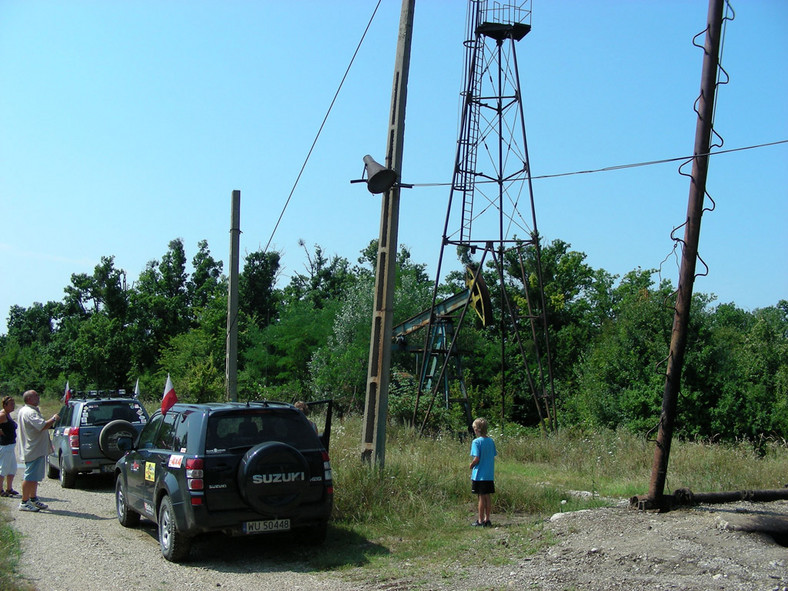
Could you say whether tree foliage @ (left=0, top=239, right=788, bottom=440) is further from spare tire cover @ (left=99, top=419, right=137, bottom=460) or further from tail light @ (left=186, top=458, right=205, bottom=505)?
spare tire cover @ (left=99, top=419, right=137, bottom=460)

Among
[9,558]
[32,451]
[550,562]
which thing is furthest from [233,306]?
[550,562]

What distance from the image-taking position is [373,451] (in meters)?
11.7

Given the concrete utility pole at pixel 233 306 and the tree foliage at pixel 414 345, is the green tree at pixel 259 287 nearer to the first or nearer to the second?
the tree foliage at pixel 414 345

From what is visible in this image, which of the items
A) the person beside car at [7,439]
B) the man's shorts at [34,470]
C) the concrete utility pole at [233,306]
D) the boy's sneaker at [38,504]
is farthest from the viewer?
the concrete utility pole at [233,306]

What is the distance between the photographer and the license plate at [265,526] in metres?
8.29

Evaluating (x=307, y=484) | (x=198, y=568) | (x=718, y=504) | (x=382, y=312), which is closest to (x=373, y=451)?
(x=382, y=312)

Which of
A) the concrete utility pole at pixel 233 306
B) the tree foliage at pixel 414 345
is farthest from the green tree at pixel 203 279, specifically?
the concrete utility pole at pixel 233 306

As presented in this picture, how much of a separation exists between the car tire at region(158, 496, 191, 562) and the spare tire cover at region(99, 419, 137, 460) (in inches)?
223

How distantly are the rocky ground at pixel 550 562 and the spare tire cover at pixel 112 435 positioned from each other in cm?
396

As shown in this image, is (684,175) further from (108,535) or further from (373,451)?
(108,535)

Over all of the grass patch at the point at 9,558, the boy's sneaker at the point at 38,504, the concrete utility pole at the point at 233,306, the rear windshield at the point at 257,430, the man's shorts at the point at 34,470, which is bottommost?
the boy's sneaker at the point at 38,504

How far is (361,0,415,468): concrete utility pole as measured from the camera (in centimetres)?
1177

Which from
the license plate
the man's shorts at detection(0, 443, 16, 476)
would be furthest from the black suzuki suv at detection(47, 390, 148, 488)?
the license plate

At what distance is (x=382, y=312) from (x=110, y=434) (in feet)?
20.2
